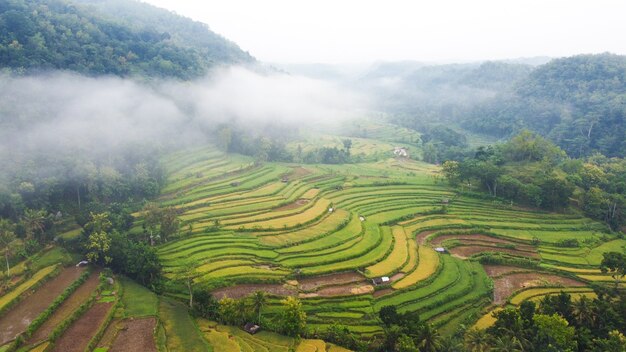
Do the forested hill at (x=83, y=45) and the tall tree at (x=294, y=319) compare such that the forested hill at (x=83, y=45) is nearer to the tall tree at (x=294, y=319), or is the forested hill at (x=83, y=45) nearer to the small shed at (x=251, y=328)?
the small shed at (x=251, y=328)

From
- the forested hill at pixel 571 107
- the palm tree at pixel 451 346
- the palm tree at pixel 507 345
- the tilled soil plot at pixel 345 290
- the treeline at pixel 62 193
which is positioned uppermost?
the forested hill at pixel 571 107

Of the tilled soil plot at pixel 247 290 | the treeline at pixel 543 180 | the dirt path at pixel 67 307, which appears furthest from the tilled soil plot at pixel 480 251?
the dirt path at pixel 67 307

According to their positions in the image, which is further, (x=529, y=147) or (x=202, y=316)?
(x=529, y=147)

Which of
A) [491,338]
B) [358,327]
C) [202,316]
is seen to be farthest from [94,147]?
[491,338]

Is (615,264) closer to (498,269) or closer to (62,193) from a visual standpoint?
(498,269)

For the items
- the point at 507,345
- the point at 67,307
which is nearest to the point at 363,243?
the point at 507,345

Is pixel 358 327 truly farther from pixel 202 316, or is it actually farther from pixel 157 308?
pixel 157 308
